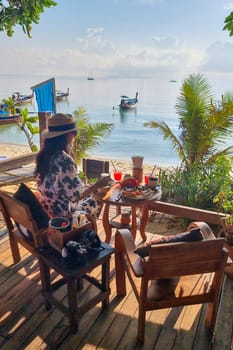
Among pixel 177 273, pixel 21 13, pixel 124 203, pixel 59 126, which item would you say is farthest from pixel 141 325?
pixel 21 13

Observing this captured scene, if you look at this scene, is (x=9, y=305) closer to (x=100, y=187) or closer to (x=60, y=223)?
(x=60, y=223)

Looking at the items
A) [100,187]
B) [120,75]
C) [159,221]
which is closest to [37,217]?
[100,187]

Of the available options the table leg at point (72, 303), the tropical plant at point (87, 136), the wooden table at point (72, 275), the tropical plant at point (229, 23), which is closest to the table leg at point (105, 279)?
the wooden table at point (72, 275)

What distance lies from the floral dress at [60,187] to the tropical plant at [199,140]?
246cm

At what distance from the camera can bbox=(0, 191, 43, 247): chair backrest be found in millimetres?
1876

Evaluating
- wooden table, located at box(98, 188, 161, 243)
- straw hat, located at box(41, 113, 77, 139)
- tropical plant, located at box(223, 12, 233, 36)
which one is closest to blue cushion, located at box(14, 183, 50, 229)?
straw hat, located at box(41, 113, 77, 139)

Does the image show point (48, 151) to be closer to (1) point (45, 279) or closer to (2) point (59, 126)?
(2) point (59, 126)

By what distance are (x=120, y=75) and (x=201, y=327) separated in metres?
211

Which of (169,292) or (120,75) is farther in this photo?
(120,75)

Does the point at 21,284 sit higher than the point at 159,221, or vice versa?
the point at 21,284

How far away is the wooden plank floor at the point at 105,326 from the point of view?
1709mm

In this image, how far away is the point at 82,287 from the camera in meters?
2.18

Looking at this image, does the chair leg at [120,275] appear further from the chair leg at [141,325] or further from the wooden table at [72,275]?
the chair leg at [141,325]

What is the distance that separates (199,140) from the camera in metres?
4.62
